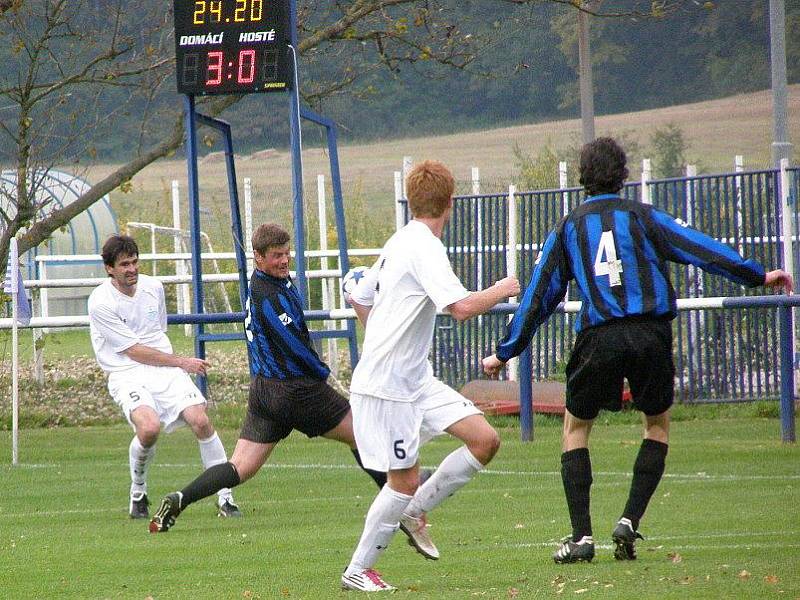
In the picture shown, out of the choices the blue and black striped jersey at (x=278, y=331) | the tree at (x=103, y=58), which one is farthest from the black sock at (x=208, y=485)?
the tree at (x=103, y=58)

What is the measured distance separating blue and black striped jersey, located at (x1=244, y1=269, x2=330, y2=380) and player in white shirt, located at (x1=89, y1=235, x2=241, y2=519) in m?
1.08

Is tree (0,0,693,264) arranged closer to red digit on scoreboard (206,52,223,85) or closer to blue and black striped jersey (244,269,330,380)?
red digit on scoreboard (206,52,223,85)

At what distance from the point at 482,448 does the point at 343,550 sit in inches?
44.7

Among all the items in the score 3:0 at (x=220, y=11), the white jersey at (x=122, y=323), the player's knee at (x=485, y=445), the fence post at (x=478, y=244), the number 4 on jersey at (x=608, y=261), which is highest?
the score 3:0 at (x=220, y=11)

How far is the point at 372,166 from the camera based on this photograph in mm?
47500

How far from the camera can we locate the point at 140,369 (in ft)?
33.9

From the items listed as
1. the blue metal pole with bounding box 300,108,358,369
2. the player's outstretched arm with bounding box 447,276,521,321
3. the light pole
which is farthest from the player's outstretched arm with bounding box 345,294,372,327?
the light pole

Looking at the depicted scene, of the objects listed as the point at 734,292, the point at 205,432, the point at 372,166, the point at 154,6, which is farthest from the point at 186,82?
the point at 372,166

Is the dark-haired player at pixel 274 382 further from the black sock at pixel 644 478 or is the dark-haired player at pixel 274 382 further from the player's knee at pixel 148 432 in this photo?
the black sock at pixel 644 478

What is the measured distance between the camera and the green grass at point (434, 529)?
6793mm

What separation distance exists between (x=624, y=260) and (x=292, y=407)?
2.63 metres

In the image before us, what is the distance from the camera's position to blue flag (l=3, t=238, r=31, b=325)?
1284 cm

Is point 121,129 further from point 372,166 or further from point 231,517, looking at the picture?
point 231,517

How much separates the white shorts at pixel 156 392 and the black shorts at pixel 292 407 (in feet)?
4.11
